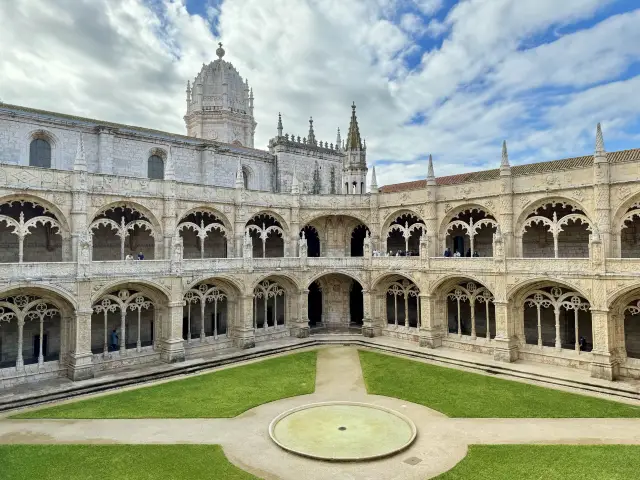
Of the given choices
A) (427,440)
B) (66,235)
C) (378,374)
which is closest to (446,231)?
(378,374)

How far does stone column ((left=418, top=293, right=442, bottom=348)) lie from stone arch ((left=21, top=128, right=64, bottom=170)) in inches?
1012

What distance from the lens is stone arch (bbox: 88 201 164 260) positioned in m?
26.1

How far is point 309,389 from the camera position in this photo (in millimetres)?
21547

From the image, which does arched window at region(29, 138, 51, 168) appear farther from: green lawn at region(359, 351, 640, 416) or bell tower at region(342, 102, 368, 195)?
green lawn at region(359, 351, 640, 416)

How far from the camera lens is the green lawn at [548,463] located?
1291 centimetres

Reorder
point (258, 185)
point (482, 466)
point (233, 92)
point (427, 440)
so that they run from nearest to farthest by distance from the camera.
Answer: point (482, 466) < point (427, 440) < point (258, 185) < point (233, 92)

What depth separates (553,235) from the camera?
1043 inches

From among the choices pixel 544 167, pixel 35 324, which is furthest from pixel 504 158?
pixel 35 324

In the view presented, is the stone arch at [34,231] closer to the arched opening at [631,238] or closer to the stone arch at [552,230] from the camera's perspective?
the stone arch at [552,230]

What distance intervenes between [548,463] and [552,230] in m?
15.4

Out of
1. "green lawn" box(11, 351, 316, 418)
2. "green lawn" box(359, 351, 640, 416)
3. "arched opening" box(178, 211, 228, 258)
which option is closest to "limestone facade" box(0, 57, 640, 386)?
"arched opening" box(178, 211, 228, 258)

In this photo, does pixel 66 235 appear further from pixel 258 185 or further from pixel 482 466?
pixel 482 466

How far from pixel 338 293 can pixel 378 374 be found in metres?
13.0

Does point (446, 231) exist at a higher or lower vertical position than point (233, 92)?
lower
